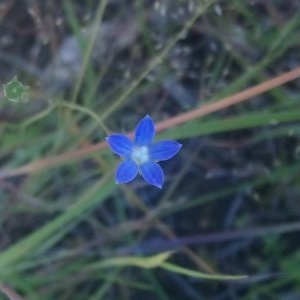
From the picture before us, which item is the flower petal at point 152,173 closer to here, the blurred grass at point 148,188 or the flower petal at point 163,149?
the flower petal at point 163,149

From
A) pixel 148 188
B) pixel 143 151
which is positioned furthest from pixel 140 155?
pixel 148 188

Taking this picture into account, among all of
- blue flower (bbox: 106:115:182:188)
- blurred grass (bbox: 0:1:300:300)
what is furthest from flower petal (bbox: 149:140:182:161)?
blurred grass (bbox: 0:1:300:300)

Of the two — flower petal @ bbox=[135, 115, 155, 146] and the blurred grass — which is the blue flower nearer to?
flower petal @ bbox=[135, 115, 155, 146]

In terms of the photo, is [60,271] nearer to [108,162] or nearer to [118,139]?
[108,162]

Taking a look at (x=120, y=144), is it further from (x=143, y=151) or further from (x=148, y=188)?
(x=148, y=188)

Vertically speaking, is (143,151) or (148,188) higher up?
(148,188)

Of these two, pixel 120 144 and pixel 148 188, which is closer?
pixel 120 144

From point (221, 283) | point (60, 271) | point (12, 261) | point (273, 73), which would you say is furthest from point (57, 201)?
point (273, 73)
